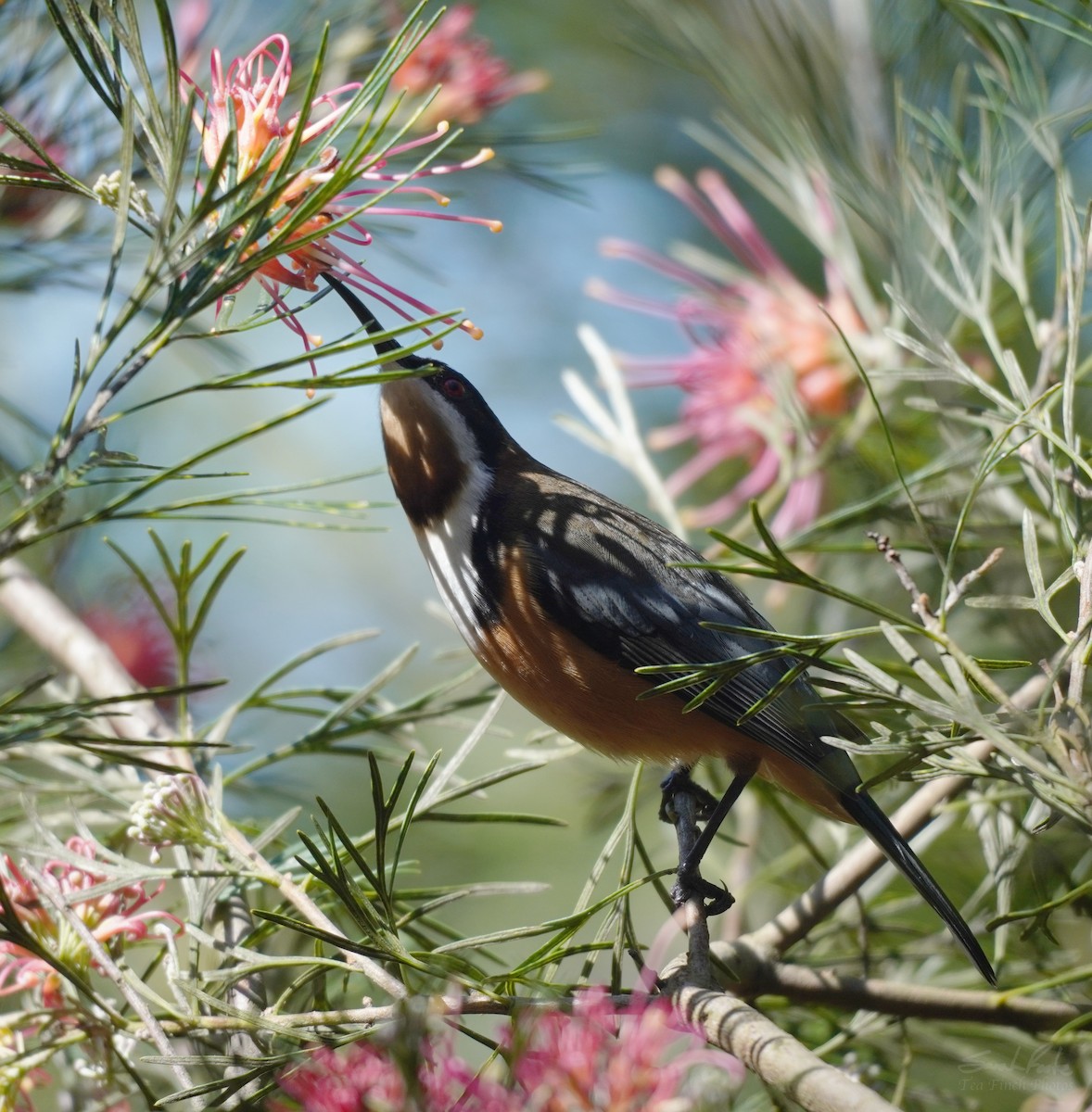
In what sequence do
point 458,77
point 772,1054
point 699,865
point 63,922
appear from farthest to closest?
point 458,77
point 699,865
point 63,922
point 772,1054

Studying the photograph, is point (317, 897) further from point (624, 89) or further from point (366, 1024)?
point (624, 89)

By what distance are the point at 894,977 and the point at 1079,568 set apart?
110 cm

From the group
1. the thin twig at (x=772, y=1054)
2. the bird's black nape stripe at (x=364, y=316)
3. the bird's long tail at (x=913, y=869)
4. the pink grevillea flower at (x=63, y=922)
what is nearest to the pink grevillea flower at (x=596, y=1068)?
the thin twig at (x=772, y=1054)

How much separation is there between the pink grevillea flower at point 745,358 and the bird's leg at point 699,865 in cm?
67

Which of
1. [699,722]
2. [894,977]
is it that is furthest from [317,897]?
[894,977]

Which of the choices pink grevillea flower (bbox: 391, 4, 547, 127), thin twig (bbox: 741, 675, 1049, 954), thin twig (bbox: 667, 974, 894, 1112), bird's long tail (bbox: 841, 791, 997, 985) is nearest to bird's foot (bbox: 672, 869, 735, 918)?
thin twig (bbox: 741, 675, 1049, 954)

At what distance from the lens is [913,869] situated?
184cm

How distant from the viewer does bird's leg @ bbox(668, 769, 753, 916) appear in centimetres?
189

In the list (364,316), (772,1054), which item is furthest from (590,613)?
(772,1054)

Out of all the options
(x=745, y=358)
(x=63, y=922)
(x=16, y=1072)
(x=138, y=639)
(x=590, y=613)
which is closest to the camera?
(x=16, y=1072)

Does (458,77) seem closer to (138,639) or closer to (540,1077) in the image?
(138,639)

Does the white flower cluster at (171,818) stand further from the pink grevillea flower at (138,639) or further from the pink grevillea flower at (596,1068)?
the pink grevillea flower at (138,639)

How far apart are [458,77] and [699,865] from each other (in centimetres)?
160

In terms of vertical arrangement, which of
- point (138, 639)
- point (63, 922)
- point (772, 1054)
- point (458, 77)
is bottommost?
point (772, 1054)
